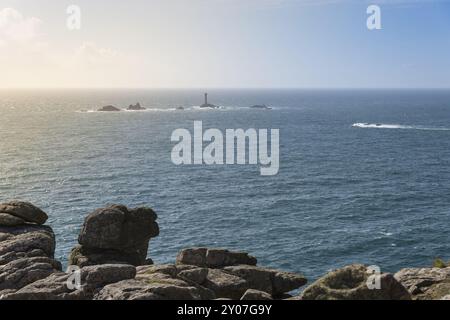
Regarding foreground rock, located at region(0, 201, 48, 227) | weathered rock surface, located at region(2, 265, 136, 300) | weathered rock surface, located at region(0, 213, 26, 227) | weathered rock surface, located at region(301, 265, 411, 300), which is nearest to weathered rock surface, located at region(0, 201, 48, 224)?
foreground rock, located at region(0, 201, 48, 227)

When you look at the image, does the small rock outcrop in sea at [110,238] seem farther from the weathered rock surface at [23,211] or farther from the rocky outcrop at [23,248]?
the weathered rock surface at [23,211]

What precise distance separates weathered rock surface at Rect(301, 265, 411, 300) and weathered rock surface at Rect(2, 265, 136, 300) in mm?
11007

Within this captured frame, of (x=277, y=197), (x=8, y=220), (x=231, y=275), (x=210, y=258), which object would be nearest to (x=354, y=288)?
(x=231, y=275)

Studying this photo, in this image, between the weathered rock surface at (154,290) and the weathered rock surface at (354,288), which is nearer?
the weathered rock surface at (154,290)

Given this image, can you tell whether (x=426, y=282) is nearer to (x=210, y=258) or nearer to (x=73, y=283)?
(x=210, y=258)

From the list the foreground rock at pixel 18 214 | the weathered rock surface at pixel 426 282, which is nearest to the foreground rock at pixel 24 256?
the foreground rock at pixel 18 214

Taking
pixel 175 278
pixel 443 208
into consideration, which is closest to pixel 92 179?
pixel 443 208

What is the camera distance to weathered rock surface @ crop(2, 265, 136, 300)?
27781mm

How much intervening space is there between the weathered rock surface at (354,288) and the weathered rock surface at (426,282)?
175 inches

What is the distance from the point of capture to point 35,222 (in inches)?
1672

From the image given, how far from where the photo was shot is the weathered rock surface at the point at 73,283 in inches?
1094

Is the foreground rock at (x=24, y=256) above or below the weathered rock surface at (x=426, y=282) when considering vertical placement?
above

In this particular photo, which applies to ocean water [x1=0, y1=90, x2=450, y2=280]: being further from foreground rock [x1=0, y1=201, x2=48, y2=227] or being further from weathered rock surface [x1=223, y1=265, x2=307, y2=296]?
weathered rock surface [x1=223, y1=265, x2=307, y2=296]
